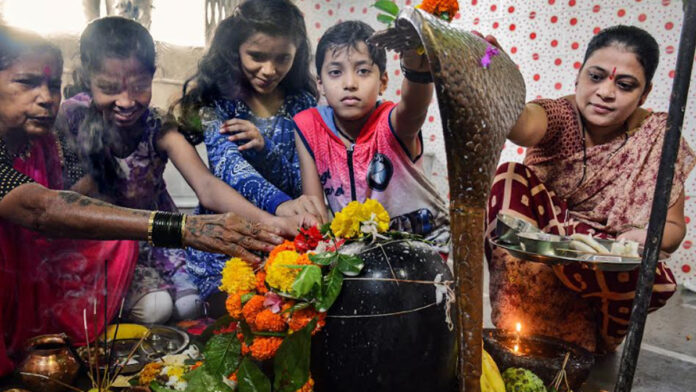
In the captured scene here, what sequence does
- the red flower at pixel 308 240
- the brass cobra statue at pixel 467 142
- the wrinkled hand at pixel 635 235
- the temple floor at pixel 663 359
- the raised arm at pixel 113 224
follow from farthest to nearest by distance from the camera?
1. the temple floor at pixel 663 359
2. the wrinkled hand at pixel 635 235
3. the raised arm at pixel 113 224
4. the red flower at pixel 308 240
5. the brass cobra statue at pixel 467 142

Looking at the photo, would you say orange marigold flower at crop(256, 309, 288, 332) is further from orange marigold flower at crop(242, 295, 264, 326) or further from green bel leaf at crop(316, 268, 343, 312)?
green bel leaf at crop(316, 268, 343, 312)

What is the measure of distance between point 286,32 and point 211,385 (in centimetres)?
134

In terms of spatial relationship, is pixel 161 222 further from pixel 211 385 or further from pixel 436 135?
pixel 436 135

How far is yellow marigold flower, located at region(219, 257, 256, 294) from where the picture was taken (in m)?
1.49

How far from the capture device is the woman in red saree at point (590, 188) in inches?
83.4

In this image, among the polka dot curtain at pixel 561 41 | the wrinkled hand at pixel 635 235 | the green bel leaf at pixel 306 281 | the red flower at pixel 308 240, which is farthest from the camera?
the polka dot curtain at pixel 561 41

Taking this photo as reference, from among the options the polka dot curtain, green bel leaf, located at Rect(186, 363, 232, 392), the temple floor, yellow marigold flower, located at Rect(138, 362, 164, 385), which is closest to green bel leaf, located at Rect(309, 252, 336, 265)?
green bel leaf, located at Rect(186, 363, 232, 392)

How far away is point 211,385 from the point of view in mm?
1418

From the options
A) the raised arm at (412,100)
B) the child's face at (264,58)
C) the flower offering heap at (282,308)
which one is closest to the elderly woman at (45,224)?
the flower offering heap at (282,308)

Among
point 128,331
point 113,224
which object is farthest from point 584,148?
point 128,331

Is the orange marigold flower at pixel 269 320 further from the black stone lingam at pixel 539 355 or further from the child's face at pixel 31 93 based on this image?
the child's face at pixel 31 93

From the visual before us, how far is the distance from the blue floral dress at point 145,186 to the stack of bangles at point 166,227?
20cm

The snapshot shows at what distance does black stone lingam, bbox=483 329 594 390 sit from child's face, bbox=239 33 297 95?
1.35 m

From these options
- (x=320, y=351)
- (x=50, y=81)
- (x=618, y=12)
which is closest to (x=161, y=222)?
Answer: (x=50, y=81)
